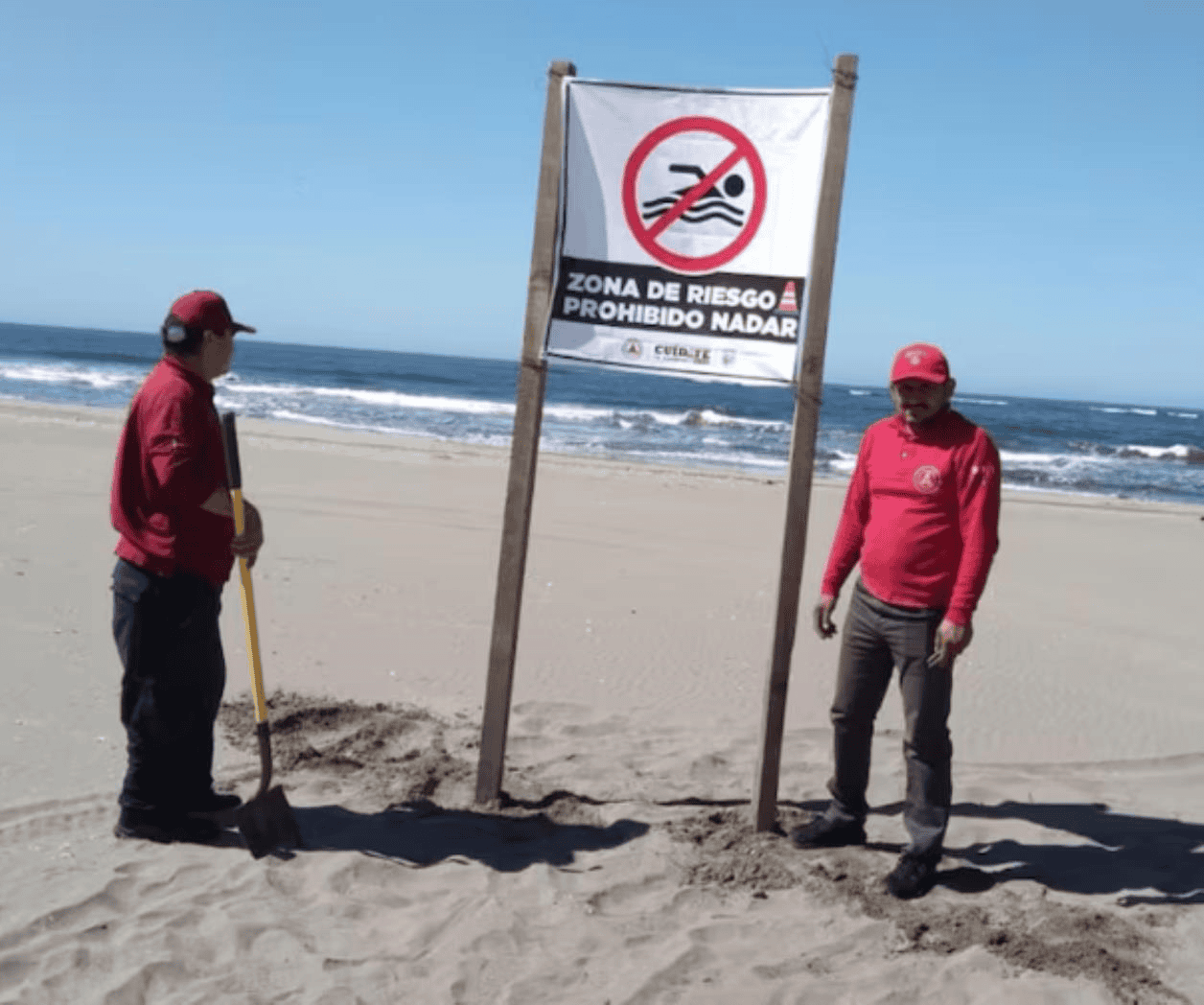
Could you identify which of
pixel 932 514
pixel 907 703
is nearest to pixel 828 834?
pixel 907 703

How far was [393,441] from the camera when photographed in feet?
75.2

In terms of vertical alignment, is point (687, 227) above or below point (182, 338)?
above

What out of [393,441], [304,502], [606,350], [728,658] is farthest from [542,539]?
[393,441]

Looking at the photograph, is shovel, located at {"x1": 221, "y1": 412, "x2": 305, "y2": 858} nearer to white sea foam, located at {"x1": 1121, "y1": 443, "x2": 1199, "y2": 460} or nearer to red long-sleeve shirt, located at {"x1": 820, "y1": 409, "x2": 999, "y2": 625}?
red long-sleeve shirt, located at {"x1": 820, "y1": 409, "x2": 999, "y2": 625}

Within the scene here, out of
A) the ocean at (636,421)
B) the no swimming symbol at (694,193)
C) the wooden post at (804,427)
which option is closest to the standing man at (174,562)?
the no swimming symbol at (694,193)

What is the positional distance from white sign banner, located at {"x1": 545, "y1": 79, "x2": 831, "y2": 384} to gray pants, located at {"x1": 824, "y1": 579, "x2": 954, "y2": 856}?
1000 mm

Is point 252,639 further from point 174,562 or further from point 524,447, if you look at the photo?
point 524,447

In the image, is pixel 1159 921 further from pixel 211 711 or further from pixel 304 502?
pixel 304 502

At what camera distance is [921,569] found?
399 centimetres

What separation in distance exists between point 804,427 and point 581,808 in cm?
183

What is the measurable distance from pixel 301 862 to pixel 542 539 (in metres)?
6.91

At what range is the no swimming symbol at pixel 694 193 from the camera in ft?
14.0

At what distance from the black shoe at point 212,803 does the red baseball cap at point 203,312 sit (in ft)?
5.72

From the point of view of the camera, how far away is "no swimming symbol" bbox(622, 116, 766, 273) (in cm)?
425
